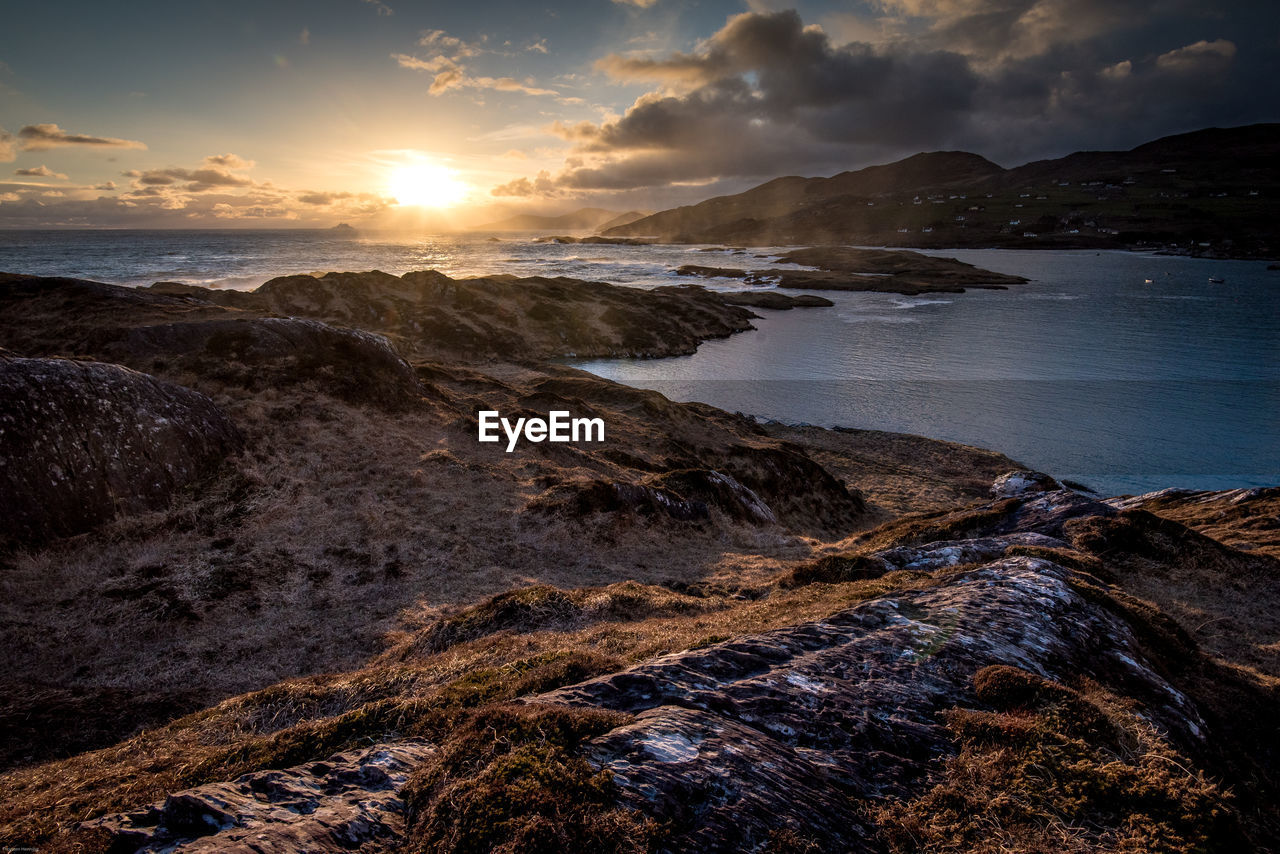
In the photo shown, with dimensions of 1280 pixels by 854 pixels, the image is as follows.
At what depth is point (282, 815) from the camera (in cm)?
511

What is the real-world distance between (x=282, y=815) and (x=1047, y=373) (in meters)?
76.8

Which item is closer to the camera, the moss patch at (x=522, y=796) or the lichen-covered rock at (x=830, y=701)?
the moss patch at (x=522, y=796)

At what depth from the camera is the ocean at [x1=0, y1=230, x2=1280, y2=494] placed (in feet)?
140

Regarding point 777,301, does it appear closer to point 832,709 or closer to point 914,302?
point 914,302

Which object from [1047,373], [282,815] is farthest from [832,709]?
[1047,373]

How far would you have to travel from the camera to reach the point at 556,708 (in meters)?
6.12

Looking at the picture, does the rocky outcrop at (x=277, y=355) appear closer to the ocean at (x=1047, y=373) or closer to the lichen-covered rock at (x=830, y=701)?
the lichen-covered rock at (x=830, y=701)

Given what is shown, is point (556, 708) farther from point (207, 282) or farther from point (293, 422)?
point (207, 282)

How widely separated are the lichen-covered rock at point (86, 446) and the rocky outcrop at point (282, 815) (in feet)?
47.5

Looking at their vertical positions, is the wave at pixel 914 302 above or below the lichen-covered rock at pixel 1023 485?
above

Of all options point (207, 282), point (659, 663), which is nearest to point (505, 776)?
point (659, 663)

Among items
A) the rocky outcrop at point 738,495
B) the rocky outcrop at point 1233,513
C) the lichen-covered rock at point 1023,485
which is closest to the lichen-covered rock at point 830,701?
the rocky outcrop at point 738,495

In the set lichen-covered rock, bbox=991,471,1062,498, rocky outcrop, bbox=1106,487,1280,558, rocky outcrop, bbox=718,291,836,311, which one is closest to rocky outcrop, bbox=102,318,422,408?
rocky outcrop, bbox=1106,487,1280,558

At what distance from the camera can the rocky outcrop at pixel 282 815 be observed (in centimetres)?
466
